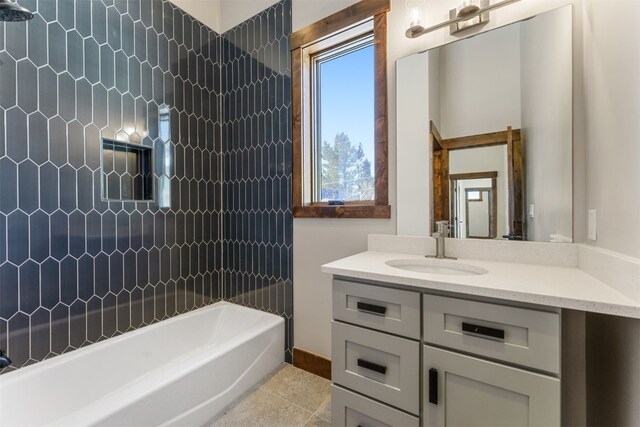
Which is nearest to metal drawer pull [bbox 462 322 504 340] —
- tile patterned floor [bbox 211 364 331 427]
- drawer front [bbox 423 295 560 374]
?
drawer front [bbox 423 295 560 374]

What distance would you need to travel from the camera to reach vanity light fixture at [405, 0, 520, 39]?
134 centimetres

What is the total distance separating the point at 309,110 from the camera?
2.11 meters

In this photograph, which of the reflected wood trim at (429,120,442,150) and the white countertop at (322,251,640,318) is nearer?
the white countertop at (322,251,640,318)

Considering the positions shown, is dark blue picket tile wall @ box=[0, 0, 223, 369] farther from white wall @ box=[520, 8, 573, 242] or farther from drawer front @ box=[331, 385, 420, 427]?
white wall @ box=[520, 8, 573, 242]

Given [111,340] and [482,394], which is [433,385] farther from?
[111,340]

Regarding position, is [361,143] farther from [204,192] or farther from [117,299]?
[117,299]

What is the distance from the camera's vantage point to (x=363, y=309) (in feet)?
3.97

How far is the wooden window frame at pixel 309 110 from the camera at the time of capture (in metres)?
1.73

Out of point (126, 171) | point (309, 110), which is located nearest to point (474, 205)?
point (309, 110)

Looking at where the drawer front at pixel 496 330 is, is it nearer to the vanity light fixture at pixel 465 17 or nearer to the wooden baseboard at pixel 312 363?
the wooden baseboard at pixel 312 363

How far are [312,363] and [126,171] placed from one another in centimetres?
181

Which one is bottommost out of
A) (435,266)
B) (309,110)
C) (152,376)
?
(152,376)

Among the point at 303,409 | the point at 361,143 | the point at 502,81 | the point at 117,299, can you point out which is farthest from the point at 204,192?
the point at 502,81

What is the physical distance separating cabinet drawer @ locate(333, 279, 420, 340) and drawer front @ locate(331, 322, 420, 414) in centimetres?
4
